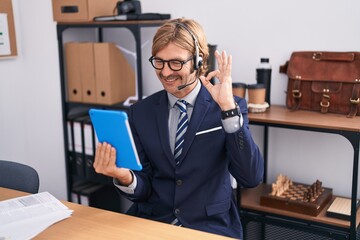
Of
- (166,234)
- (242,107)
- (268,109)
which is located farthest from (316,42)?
(166,234)

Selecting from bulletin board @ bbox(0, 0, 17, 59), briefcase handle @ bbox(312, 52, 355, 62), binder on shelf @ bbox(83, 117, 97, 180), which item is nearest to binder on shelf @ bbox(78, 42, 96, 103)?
binder on shelf @ bbox(83, 117, 97, 180)

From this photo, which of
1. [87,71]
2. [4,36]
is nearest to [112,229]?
[87,71]

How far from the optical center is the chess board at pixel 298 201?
2.29m

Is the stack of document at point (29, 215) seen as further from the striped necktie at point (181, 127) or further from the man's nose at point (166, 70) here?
the man's nose at point (166, 70)

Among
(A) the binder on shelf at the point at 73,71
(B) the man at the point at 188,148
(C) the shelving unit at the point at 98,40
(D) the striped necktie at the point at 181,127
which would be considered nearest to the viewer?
(B) the man at the point at 188,148

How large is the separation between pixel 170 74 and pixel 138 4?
1.24m

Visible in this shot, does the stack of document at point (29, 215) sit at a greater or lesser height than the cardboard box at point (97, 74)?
lesser

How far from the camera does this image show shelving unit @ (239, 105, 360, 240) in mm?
2111

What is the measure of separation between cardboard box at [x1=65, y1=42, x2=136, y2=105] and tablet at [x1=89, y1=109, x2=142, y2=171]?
1.38m

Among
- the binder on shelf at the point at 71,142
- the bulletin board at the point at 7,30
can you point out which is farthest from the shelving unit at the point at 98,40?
the bulletin board at the point at 7,30

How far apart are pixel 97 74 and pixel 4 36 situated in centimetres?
68

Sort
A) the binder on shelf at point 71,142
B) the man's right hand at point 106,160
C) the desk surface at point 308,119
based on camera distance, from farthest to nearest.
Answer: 1. the binder on shelf at point 71,142
2. the desk surface at point 308,119
3. the man's right hand at point 106,160

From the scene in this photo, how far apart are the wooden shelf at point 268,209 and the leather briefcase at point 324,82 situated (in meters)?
0.51

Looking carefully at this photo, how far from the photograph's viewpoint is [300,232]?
237cm
